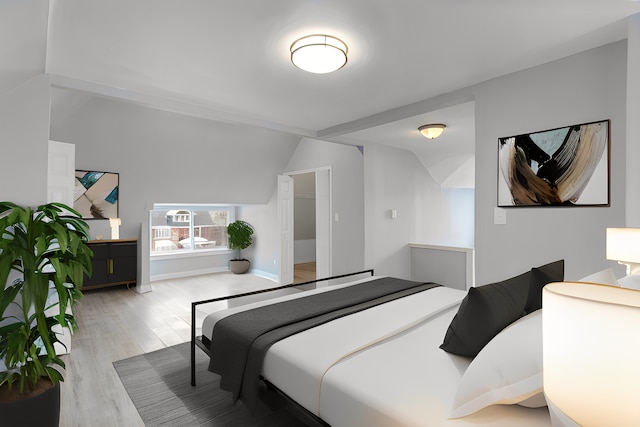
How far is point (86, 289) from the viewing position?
517 cm

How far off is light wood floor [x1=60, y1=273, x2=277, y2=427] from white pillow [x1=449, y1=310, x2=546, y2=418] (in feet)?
6.31

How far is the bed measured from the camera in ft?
3.70

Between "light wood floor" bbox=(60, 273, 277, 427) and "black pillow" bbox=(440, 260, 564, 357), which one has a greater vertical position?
"black pillow" bbox=(440, 260, 564, 357)

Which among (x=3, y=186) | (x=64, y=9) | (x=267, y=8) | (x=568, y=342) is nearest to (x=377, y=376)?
(x=568, y=342)

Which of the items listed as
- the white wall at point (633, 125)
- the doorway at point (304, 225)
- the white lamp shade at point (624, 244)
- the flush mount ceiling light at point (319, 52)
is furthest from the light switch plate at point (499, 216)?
the doorway at point (304, 225)

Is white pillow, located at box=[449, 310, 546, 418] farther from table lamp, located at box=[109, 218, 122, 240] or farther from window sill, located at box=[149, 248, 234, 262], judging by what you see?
window sill, located at box=[149, 248, 234, 262]

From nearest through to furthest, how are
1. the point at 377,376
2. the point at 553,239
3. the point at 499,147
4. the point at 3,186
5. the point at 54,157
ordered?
the point at 377,376
the point at 3,186
the point at 553,239
the point at 499,147
the point at 54,157

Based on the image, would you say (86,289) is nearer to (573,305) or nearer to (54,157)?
(54,157)

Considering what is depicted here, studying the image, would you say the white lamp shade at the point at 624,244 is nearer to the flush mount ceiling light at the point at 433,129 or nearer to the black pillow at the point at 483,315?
the black pillow at the point at 483,315

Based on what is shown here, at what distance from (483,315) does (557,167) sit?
1.73m

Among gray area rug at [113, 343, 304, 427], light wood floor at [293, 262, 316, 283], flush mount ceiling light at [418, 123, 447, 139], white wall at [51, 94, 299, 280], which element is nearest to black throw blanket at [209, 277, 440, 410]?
gray area rug at [113, 343, 304, 427]

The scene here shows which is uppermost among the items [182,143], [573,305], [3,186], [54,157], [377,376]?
[182,143]

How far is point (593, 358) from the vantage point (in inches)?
20.4

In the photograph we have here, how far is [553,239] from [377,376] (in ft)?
6.69
